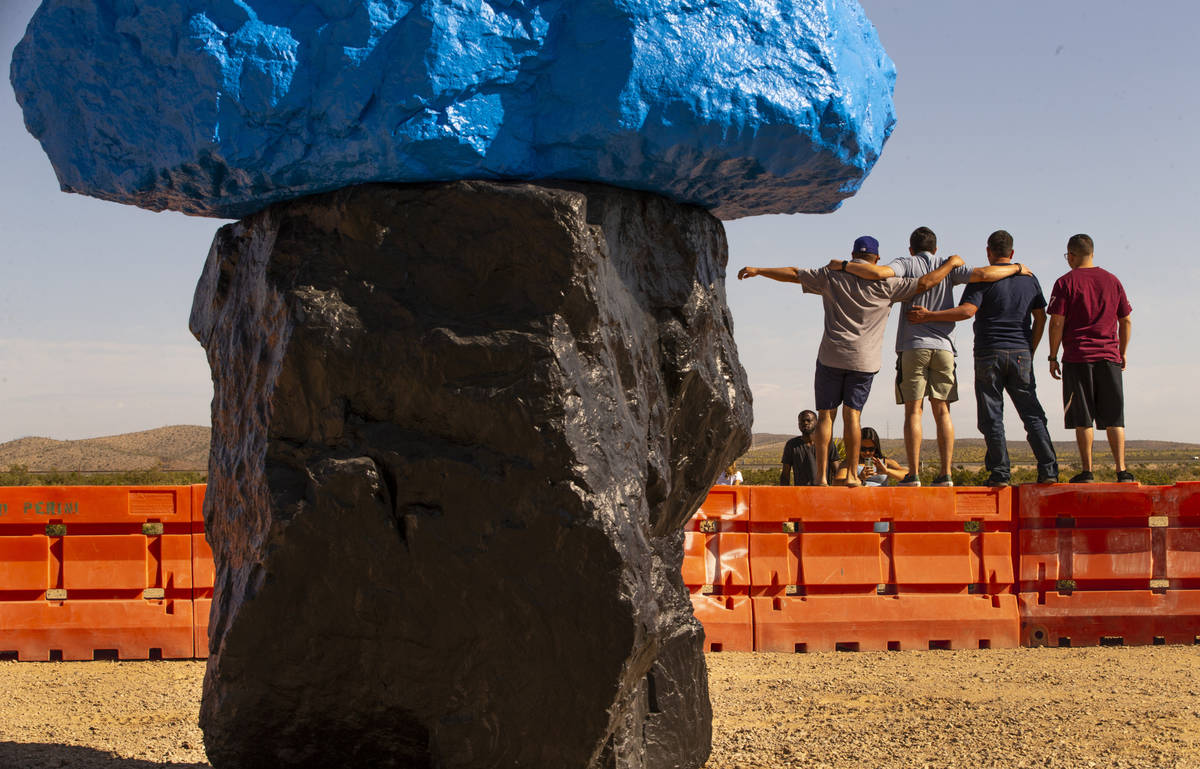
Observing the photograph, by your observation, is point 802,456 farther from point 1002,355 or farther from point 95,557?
point 95,557

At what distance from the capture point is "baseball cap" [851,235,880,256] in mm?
6438

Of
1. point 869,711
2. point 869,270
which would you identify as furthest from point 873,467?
point 869,711

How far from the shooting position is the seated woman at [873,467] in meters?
7.46

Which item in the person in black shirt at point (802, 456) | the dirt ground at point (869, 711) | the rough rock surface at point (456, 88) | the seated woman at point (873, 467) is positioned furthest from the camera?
the person in black shirt at point (802, 456)

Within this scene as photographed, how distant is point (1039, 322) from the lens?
677 cm

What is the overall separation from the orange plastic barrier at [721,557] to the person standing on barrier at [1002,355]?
61.7 inches

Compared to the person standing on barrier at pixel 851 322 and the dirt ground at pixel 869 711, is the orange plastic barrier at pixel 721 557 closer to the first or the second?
the dirt ground at pixel 869 711

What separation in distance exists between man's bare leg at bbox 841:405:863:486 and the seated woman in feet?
0.22

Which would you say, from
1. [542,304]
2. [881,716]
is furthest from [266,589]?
[881,716]

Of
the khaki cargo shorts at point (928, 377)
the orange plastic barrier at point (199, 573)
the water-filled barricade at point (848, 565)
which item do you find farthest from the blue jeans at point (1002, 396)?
the orange plastic barrier at point (199, 573)

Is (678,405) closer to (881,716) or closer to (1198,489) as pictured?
(881,716)

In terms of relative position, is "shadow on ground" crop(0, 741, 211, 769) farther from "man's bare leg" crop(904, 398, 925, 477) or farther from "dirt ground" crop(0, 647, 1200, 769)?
"man's bare leg" crop(904, 398, 925, 477)

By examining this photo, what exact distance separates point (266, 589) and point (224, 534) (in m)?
0.53

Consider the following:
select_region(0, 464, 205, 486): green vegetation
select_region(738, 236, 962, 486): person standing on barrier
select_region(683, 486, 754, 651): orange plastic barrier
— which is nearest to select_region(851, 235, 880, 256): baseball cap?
select_region(738, 236, 962, 486): person standing on barrier
